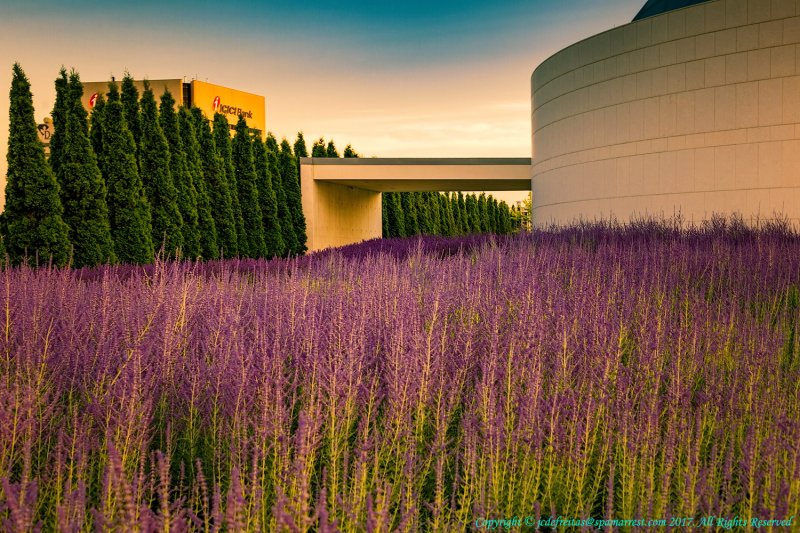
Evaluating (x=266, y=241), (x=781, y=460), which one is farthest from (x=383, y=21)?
(x=781, y=460)

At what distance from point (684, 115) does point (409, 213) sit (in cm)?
2033

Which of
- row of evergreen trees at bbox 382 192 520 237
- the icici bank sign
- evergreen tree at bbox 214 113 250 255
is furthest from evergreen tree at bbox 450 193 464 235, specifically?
evergreen tree at bbox 214 113 250 255

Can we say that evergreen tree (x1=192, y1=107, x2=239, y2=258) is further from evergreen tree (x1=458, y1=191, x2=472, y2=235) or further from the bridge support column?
evergreen tree (x1=458, y1=191, x2=472, y2=235)

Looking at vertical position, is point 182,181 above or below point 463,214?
below

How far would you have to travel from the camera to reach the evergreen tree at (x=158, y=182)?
52.2 ft

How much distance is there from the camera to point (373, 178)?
2245 centimetres

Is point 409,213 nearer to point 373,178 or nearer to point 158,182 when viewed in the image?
point 373,178

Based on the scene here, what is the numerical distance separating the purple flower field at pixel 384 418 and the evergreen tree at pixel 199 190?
12336mm

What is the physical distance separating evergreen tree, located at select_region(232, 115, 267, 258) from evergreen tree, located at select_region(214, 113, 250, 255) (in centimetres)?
33

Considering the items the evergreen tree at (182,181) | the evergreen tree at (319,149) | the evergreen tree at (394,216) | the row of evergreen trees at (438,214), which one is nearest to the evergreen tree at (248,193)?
the evergreen tree at (182,181)

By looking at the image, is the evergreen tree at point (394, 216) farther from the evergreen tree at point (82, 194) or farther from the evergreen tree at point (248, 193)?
the evergreen tree at point (82, 194)

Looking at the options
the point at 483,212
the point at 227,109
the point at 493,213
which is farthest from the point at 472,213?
the point at 227,109

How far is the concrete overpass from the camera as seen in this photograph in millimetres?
22453

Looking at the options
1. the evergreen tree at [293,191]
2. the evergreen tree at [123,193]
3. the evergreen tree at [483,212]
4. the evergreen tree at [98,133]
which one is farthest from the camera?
the evergreen tree at [483,212]
